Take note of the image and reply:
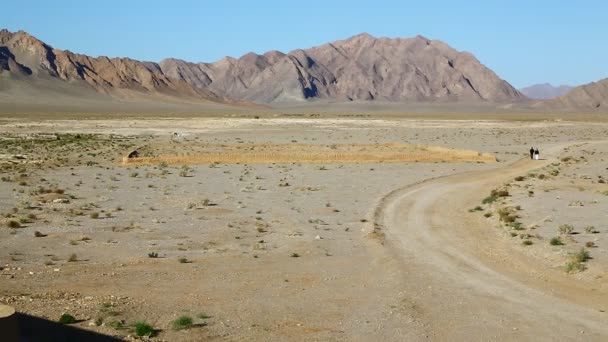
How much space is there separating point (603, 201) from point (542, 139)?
54626mm

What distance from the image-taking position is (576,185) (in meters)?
36.6

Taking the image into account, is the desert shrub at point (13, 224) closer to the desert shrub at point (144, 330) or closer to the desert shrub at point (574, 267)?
the desert shrub at point (144, 330)

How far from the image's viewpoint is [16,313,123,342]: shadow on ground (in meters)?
12.0

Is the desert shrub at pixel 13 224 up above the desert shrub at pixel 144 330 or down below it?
below

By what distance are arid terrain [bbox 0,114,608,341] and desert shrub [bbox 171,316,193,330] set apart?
0.04 metres

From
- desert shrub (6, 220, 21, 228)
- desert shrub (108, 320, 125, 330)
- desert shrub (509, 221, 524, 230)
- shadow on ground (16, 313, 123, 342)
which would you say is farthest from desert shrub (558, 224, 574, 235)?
desert shrub (6, 220, 21, 228)

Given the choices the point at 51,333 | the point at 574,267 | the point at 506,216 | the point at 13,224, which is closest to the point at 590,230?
the point at 506,216

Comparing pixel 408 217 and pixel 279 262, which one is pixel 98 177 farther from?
pixel 279 262

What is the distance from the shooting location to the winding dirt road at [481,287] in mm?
13453

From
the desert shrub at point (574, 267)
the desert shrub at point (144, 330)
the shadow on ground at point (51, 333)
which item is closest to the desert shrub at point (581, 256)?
the desert shrub at point (574, 267)

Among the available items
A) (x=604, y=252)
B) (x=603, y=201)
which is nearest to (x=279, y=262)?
(x=604, y=252)

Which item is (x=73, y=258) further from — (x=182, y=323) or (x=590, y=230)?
(x=590, y=230)

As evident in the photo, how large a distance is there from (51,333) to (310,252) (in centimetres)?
947

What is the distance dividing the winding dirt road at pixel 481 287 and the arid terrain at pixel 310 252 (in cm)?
6
